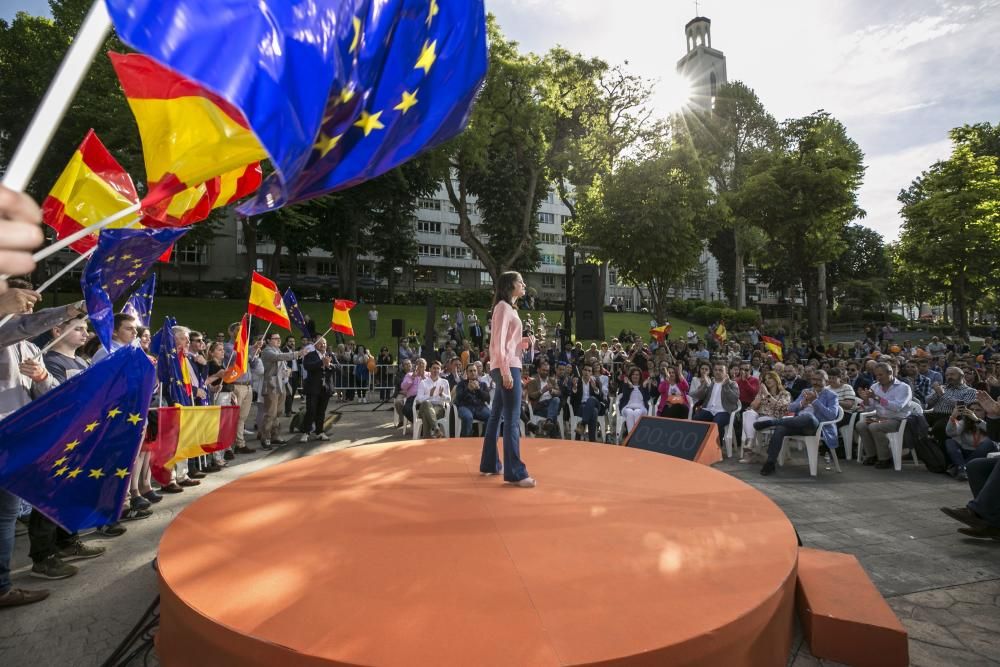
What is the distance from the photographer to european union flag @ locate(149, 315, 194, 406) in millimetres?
5992

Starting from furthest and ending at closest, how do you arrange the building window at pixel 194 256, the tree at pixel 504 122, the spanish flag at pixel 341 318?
the building window at pixel 194 256
the tree at pixel 504 122
the spanish flag at pixel 341 318

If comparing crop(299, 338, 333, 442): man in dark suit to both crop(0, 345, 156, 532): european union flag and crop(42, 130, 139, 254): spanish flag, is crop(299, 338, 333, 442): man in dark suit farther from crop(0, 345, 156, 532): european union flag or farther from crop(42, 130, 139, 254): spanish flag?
crop(0, 345, 156, 532): european union flag

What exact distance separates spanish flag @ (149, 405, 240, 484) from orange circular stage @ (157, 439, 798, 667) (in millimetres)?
1154

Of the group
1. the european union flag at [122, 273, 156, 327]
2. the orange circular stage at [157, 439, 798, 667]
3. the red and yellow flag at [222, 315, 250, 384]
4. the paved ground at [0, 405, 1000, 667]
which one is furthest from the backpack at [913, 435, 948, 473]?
the european union flag at [122, 273, 156, 327]

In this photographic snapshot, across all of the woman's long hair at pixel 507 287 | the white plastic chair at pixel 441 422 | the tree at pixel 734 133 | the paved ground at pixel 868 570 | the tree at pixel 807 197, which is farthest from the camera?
the tree at pixel 734 133

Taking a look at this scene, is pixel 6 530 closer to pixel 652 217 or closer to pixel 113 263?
pixel 113 263

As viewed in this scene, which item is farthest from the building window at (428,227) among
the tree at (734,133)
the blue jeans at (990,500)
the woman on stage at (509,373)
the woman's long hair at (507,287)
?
the blue jeans at (990,500)

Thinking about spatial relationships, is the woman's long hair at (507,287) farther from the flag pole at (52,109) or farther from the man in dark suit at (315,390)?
the man in dark suit at (315,390)

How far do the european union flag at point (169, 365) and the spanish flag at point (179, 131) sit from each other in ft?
12.1

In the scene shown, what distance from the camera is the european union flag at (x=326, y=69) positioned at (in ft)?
5.56

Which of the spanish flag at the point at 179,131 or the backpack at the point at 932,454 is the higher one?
the spanish flag at the point at 179,131

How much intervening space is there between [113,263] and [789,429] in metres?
8.02

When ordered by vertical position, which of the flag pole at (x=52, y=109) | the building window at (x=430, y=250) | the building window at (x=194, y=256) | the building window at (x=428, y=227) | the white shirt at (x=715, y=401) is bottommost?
the white shirt at (x=715, y=401)

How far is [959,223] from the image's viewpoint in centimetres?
2488
